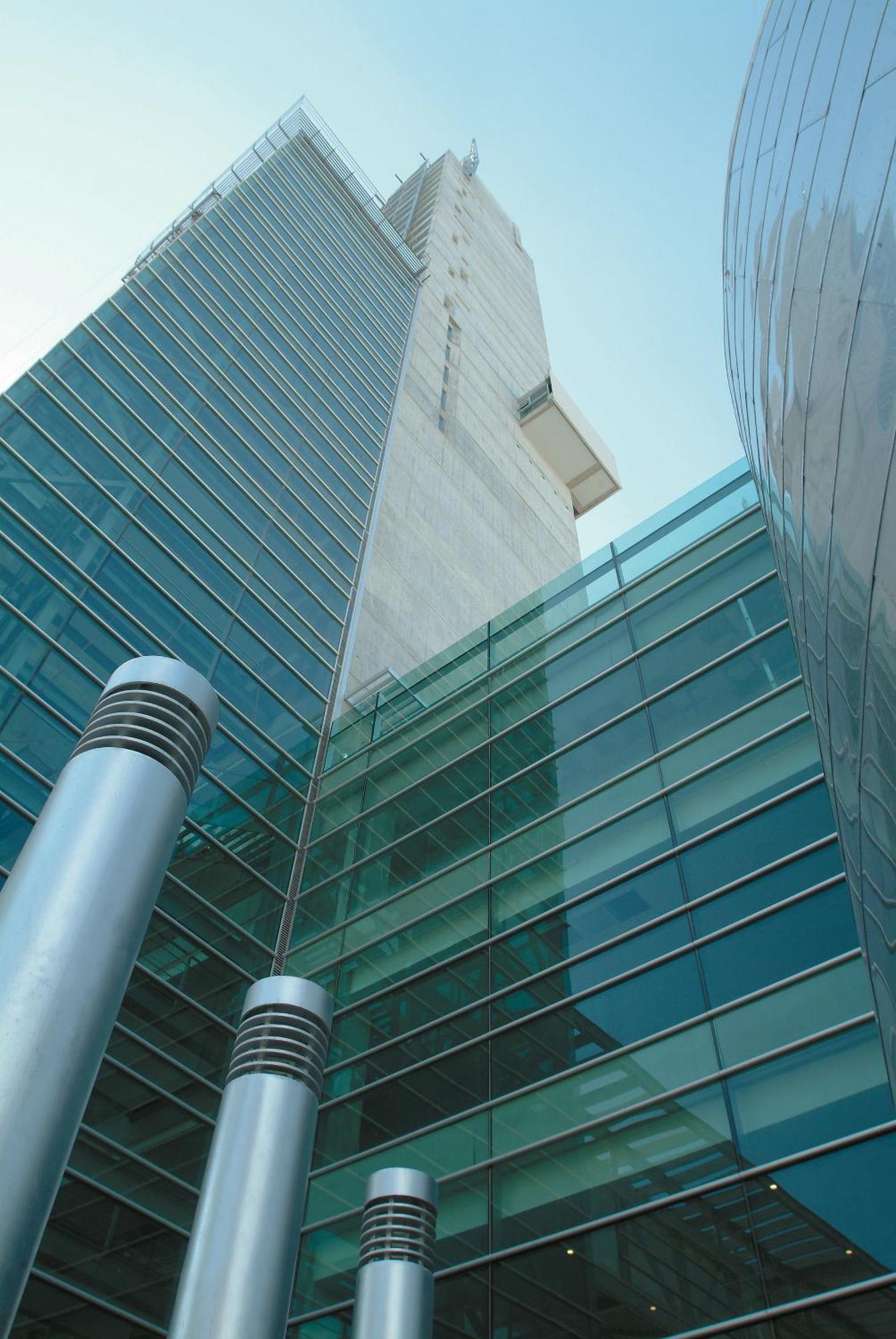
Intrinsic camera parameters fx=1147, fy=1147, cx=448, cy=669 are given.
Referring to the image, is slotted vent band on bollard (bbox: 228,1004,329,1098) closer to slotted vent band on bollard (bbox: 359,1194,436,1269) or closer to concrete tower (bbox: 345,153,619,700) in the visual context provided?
slotted vent band on bollard (bbox: 359,1194,436,1269)

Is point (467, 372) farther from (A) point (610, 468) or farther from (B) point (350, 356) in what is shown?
(B) point (350, 356)

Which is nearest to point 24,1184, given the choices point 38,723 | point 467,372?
point 38,723

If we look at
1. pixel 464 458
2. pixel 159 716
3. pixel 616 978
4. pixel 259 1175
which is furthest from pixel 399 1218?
pixel 464 458

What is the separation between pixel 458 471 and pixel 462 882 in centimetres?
2407

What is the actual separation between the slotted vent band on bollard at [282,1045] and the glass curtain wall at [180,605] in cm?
539

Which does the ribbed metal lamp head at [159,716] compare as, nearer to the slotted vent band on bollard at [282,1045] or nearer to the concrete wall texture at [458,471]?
the slotted vent band on bollard at [282,1045]

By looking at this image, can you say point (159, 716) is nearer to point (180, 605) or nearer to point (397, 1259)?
point (397, 1259)

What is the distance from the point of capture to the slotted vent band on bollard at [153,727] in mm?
8180

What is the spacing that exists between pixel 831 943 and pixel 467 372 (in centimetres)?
3825

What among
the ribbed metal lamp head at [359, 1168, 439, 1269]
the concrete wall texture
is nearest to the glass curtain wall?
the concrete wall texture

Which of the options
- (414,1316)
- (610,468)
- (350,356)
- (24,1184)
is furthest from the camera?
(610,468)

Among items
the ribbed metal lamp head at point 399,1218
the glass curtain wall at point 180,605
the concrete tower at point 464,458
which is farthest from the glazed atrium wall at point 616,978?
the concrete tower at point 464,458

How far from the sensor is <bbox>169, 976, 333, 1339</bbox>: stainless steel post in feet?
25.7

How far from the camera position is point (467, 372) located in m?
47.3
